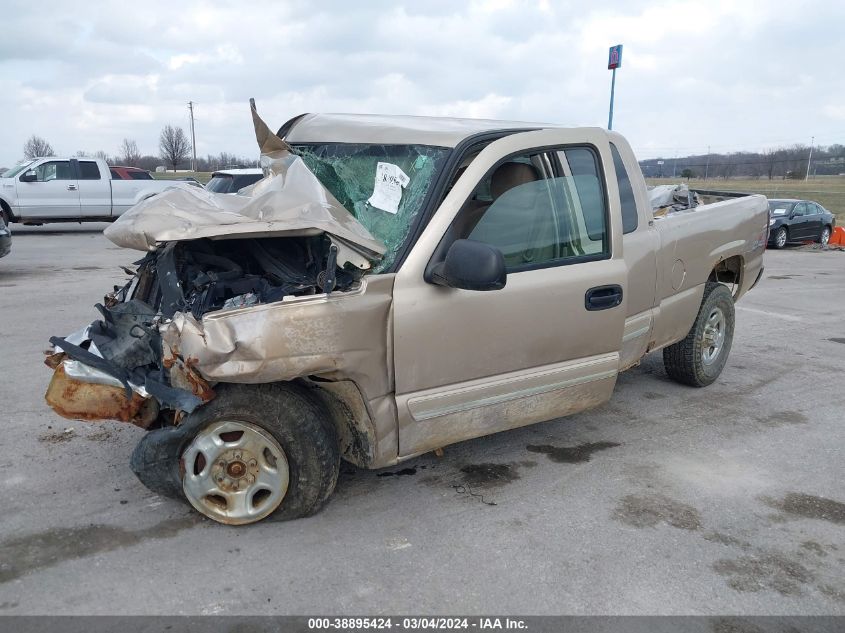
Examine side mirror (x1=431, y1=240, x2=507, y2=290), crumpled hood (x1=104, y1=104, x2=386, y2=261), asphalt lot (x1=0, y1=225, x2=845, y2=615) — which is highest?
crumpled hood (x1=104, y1=104, x2=386, y2=261)

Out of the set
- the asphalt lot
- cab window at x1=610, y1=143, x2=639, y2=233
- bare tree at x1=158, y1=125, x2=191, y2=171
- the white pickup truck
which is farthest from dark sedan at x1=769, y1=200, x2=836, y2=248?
bare tree at x1=158, y1=125, x2=191, y2=171

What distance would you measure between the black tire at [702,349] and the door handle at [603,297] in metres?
1.76

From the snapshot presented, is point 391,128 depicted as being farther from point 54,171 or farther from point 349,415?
point 54,171

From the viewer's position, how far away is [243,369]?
2877 mm

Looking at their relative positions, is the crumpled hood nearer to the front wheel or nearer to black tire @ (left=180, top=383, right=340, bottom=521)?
black tire @ (left=180, top=383, right=340, bottom=521)

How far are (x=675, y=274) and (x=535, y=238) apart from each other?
160 centimetres

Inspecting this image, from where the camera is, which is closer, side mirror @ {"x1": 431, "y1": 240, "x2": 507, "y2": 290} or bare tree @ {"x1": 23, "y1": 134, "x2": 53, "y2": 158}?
side mirror @ {"x1": 431, "y1": 240, "x2": 507, "y2": 290}

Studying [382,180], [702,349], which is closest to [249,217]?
[382,180]

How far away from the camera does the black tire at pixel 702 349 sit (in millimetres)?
5375

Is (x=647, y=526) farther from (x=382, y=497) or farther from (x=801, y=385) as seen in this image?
(x=801, y=385)

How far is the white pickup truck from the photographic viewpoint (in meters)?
16.8

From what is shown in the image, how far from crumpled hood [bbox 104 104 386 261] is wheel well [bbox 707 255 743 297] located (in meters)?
3.50

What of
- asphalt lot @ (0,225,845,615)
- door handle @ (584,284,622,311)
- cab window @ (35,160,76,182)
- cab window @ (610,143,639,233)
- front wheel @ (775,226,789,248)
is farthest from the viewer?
front wheel @ (775,226,789,248)

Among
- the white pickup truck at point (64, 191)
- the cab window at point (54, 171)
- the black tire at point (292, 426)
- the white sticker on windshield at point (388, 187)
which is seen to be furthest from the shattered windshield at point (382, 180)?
the cab window at point (54, 171)
